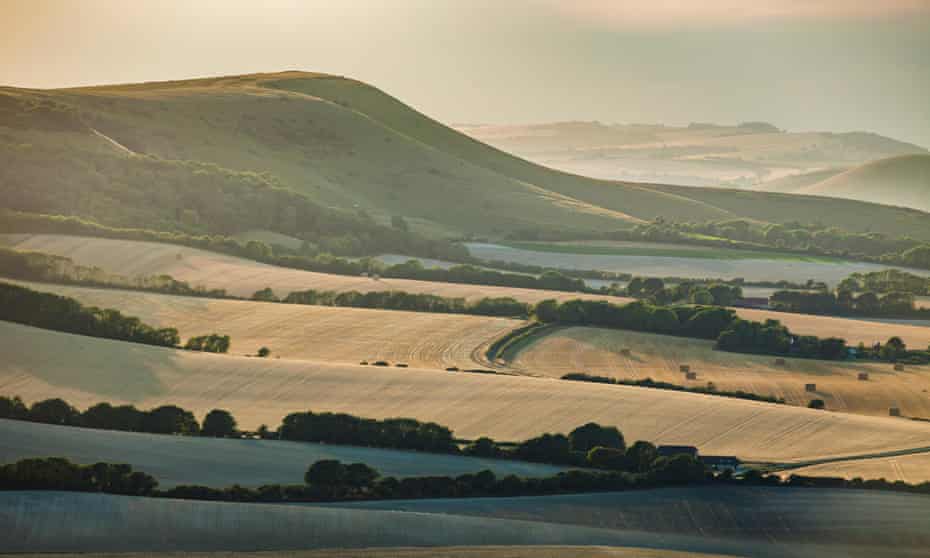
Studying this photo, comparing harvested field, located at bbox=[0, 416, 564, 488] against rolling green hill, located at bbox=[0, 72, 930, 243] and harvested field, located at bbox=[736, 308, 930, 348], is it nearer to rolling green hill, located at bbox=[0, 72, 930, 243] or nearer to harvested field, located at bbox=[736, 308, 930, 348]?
harvested field, located at bbox=[736, 308, 930, 348]

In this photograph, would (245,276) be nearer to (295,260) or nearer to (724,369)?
(295,260)

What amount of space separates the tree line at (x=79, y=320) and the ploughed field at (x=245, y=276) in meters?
22.7

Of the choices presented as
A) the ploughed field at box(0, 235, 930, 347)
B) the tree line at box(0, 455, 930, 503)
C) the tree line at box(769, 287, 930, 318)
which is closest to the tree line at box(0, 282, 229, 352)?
the ploughed field at box(0, 235, 930, 347)

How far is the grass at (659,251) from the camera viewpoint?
152875 mm

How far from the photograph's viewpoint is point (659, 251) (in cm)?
15512

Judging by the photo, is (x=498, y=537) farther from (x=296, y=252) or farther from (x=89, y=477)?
(x=296, y=252)

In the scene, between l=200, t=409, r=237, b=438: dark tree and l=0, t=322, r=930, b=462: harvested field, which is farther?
l=0, t=322, r=930, b=462: harvested field

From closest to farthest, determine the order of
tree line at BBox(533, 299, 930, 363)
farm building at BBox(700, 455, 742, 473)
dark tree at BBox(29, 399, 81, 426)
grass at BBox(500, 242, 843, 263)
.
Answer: farm building at BBox(700, 455, 742, 473)
dark tree at BBox(29, 399, 81, 426)
tree line at BBox(533, 299, 930, 363)
grass at BBox(500, 242, 843, 263)

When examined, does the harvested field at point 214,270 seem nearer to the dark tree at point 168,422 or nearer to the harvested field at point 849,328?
the harvested field at point 849,328

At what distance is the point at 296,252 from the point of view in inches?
5236

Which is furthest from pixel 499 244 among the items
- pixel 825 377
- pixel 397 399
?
pixel 397 399

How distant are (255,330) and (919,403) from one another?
34655 millimetres

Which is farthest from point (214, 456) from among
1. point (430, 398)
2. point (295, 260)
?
point (295, 260)

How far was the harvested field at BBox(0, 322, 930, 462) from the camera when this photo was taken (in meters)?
62.4
